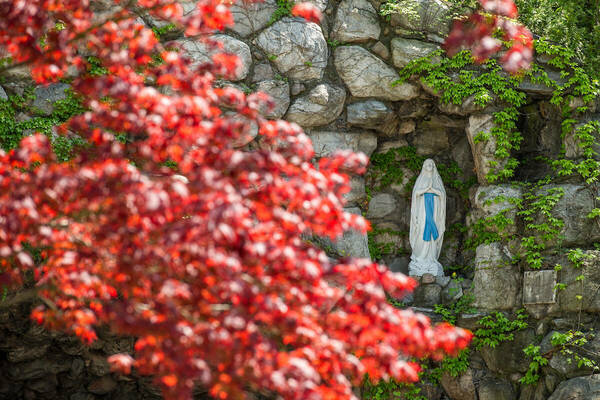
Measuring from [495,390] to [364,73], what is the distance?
181 inches

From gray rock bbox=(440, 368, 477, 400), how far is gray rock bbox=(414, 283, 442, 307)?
98 centimetres

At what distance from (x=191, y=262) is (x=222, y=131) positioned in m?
0.84

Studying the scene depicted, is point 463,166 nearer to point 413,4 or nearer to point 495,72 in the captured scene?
point 495,72

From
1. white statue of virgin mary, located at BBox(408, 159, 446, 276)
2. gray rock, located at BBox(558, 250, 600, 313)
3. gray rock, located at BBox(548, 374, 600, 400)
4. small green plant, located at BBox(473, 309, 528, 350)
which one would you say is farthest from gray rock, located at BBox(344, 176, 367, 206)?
gray rock, located at BBox(548, 374, 600, 400)

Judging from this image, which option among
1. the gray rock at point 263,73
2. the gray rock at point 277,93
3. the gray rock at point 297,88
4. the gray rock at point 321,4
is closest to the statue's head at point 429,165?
the gray rock at point 297,88

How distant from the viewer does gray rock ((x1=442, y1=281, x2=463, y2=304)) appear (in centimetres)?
932

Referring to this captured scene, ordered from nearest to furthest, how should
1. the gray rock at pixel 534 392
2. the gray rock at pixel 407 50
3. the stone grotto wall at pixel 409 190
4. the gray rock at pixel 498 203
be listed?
the gray rock at pixel 534 392 < the stone grotto wall at pixel 409 190 < the gray rock at pixel 498 203 < the gray rock at pixel 407 50

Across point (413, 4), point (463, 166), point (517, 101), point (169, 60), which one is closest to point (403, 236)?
point (463, 166)

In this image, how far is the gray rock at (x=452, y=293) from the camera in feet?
30.6

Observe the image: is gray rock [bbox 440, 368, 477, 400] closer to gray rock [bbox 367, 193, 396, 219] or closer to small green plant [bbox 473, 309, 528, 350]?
small green plant [bbox 473, 309, 528, 350]

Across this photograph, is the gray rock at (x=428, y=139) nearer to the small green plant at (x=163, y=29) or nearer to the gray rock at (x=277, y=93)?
the gray rock at (x=277, y=93)

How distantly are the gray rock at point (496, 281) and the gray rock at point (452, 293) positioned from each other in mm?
241

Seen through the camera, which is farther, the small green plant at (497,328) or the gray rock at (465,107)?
the gray rock at (465,107)

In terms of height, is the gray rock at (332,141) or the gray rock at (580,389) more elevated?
the gray rock at (332,141)
